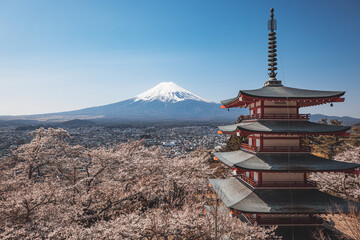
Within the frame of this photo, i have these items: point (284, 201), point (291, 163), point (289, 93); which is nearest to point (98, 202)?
point (284, 201)

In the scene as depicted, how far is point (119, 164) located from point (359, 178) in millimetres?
19100

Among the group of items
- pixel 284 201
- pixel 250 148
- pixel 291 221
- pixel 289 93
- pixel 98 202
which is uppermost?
pixel 289 93

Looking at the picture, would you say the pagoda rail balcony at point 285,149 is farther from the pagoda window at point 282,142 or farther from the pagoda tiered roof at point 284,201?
the pagoda tiered roof at point 284,201

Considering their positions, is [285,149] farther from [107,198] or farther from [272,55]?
[107,198]

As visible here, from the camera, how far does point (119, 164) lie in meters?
16.2

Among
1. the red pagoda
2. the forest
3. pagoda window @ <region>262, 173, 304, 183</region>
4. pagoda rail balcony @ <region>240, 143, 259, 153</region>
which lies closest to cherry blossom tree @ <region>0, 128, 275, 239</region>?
the forest

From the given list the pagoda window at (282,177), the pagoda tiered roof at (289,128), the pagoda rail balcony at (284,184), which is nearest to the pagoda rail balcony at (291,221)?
the pagoda rail balcony at (284,184)

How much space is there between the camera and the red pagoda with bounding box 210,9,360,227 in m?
9.34

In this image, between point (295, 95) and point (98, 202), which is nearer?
point (295, 95)

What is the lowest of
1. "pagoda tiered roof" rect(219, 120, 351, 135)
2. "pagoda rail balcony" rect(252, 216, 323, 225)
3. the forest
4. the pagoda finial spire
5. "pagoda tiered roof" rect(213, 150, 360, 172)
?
"pagoda rail balcony" rect(252, 216, 323, 225)

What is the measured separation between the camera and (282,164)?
9.78m

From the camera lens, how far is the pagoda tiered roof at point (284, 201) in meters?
9.03

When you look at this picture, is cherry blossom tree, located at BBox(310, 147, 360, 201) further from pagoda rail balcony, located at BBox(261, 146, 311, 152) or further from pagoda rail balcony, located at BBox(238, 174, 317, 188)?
pagoda rail balcony, located at BBox(261, 146, 311, 152)

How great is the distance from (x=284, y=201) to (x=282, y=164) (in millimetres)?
1652
